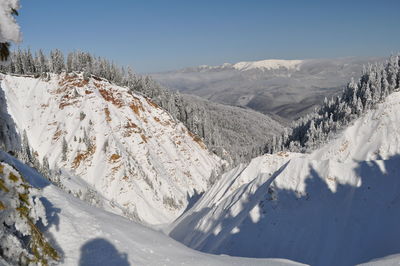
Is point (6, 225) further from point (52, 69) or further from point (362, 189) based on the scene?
point (52, 69)

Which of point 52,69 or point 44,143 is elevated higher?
point 52,69

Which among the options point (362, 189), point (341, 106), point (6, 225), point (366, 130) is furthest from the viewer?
point (341, 106)

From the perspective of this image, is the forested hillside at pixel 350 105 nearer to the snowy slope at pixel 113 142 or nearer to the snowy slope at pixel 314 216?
the snowy slope at pixel 113 142

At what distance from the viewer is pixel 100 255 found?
13.7 m

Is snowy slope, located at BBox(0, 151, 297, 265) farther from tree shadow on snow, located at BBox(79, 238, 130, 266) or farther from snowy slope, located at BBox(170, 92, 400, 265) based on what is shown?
snowy slope, located at BBox(170, 92, 400, 265)

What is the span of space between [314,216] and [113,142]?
53.3m

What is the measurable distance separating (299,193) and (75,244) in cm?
3006

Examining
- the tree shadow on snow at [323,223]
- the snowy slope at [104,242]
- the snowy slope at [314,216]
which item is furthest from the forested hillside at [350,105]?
the snowy slope at [104,242]

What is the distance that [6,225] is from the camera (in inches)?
387

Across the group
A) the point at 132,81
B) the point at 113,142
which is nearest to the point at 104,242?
Answer: the point at 113,142

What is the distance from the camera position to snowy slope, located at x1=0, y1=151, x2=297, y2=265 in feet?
44.2

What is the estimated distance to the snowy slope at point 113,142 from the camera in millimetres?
69125

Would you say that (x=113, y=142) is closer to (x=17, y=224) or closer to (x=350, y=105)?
(x=350, y=105)

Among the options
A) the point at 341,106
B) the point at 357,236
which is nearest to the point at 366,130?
the point at 341,106
